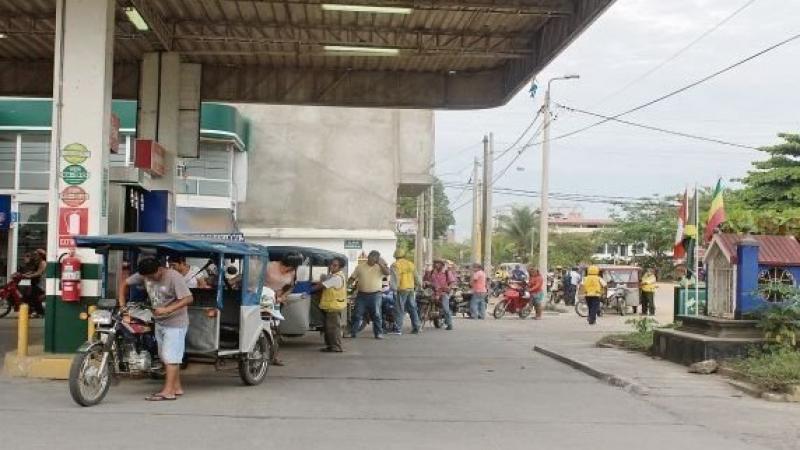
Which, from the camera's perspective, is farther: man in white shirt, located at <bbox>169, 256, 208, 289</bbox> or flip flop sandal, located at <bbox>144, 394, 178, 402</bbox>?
man in white shirt, located at <bbox>169, 256, 208, 289</bbox>

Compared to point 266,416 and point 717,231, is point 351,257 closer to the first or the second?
point 717,231

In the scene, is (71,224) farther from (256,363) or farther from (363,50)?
(363,50)

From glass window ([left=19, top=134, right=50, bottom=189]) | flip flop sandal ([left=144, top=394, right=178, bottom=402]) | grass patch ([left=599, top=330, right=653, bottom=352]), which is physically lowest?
flip flop sandal ([left=144, top=394, right=178, bottom=402])

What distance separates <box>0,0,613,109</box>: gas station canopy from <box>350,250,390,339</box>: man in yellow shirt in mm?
4857

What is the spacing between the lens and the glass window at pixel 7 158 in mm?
29031

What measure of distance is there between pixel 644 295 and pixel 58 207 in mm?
21601

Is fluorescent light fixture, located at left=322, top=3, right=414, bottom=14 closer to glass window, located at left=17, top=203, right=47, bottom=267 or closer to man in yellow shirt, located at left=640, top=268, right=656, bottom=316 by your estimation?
man in yellow shirt, located at left=640, top=268, right=656, bottom=316

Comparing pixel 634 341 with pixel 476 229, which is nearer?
pixel 634 341

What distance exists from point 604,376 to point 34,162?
22529 millimetres

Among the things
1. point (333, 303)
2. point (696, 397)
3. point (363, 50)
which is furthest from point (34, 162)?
point (696, 397)

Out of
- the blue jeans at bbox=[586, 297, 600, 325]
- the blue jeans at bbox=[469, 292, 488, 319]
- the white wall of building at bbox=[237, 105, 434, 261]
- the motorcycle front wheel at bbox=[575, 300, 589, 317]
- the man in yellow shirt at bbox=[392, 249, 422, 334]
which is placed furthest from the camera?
the white wall of building at bbox=[237, 105, 434, 261]

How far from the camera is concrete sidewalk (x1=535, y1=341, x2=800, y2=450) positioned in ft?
29.7

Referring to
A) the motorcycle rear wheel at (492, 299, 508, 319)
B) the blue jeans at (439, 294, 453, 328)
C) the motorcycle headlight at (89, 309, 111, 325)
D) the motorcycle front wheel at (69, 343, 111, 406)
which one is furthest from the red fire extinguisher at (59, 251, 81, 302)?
the motorcycle rear wheel at (492, 299, 508, 319)

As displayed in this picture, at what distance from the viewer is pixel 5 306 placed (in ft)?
75.1
